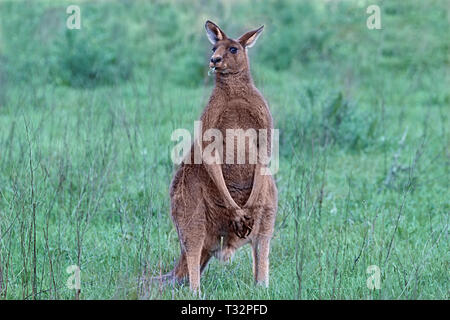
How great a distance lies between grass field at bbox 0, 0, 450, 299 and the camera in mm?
4234

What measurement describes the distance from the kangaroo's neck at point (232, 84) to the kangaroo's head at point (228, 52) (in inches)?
1.1

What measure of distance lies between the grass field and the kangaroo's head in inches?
34.3

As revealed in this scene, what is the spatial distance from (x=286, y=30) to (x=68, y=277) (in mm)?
7961

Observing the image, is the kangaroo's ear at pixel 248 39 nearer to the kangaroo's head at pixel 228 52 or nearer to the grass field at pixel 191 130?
the kangaroo's head at pixel 228 52

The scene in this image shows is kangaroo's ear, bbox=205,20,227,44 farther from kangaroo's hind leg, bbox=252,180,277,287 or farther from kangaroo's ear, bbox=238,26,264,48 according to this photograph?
kangaroo's hind leg, bbox=252,180,277,287

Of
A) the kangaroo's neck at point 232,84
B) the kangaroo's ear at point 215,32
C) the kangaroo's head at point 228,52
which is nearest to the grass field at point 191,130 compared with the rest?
the kangaroo's neck at point 232,84

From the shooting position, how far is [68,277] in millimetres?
4133

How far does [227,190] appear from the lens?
161 inches

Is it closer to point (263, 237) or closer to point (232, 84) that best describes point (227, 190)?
point (263, 237)

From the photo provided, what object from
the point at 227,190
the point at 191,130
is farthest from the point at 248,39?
the point at 191,130

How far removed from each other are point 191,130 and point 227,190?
2684 millimetres

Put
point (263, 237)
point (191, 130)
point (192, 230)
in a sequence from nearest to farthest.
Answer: point (192, 230)
point (263, 237)
point (191, 130)

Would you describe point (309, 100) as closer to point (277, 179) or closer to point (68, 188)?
point (277, 179)
